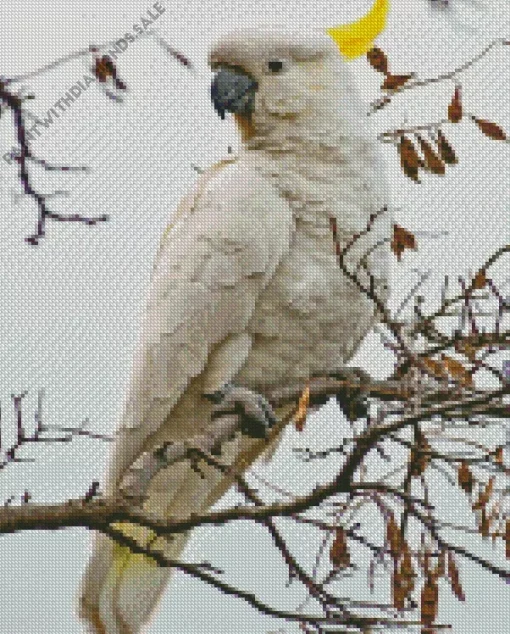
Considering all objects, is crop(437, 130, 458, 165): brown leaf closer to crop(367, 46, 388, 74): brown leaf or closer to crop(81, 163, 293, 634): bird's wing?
crop(367, 46, 388, 74): brown leaf

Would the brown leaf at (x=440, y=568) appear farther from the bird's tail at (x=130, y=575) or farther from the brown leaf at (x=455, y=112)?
the brown leaf at (x=455, y=112)

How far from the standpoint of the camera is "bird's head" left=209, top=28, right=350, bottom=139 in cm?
286

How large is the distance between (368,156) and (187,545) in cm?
128

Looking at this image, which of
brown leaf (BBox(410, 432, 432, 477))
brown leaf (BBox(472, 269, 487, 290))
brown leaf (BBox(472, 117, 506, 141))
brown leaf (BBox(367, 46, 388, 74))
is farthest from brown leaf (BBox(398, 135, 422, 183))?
brown leaf (BBox(410, 432, 432, 477))

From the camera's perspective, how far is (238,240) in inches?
103

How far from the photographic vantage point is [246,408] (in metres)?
2.59

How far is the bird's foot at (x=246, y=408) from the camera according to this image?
2582mm

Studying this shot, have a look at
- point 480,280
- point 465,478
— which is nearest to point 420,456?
point 465,478

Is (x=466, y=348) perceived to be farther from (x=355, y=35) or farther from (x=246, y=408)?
(x=355, y=35)

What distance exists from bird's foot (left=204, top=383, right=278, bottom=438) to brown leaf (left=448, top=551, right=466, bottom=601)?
0.78 metres

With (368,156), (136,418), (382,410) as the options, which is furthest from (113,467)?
(368,156)

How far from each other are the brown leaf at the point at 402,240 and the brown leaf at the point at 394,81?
0.40 metres

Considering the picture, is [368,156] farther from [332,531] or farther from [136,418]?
[332,531]

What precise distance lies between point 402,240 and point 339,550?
3.20ft
